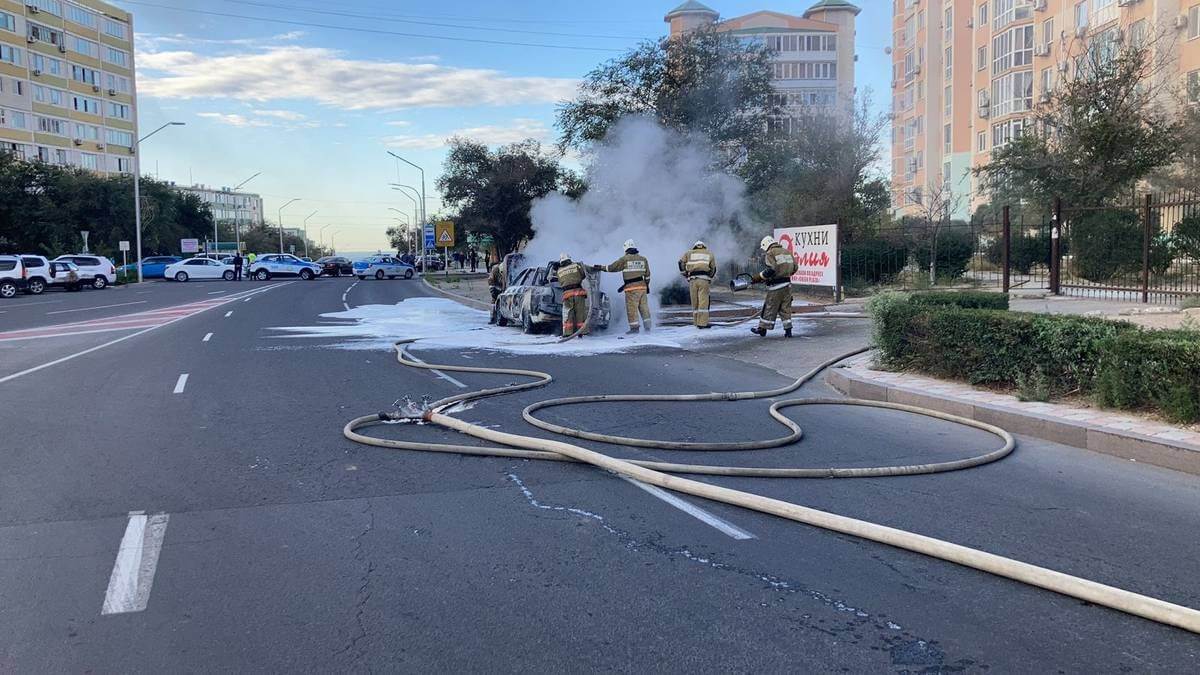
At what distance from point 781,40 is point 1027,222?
70178 mm

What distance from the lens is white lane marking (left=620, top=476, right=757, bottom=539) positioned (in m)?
5.03

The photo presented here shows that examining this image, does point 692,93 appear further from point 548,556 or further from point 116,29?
point 116,29

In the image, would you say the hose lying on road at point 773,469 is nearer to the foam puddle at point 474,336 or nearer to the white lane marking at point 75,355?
the foam puddle at point 474,336

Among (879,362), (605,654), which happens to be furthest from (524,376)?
(605,654)

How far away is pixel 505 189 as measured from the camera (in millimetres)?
41219

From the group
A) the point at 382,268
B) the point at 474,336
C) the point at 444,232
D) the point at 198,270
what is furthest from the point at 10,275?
the point at 474,336

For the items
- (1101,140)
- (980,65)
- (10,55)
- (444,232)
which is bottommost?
(444,232)

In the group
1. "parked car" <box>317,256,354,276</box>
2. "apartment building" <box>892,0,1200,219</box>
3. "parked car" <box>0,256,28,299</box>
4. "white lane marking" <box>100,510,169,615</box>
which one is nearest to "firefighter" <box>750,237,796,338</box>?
"white lane marking" <box>100,510,169,615</box>

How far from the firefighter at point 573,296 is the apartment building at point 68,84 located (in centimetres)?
6108

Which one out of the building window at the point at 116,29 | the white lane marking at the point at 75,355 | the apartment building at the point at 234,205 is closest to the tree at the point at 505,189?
the white lane marking at the point at 75,355

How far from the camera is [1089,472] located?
6.32 metres

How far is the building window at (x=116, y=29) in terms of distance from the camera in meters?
75.6

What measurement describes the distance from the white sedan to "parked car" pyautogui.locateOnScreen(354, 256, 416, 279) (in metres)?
7.78

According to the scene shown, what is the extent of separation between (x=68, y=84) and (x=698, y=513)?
81.5 metres
